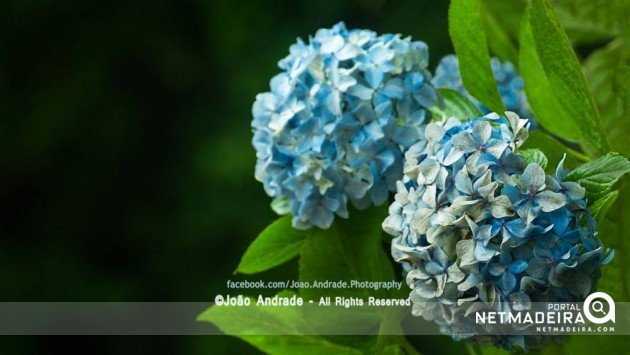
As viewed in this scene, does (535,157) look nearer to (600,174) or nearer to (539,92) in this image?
(600,174)

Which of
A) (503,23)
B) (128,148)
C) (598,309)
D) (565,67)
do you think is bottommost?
(598,309)

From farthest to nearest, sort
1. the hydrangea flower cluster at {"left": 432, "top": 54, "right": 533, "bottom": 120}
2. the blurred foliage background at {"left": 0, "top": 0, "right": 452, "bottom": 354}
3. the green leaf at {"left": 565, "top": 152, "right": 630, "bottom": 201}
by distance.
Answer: the blurred foliage background at {"left": 0, "top": 0, "right": 452, "bottom": 354} → the hydrangea flower cluster at {"left": 432, "top": 54, "right": 533, "bottom": 120} → the green leaf at {"left": 565, "top": 152, "right": 630, "bottom": 201}

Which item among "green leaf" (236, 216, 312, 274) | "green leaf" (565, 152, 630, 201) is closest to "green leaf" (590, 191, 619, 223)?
"green leaf" (565, 152, 630, 201)

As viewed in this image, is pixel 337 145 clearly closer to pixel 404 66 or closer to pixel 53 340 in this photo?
pixel 404 66

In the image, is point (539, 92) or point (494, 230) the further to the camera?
point (539, 92)

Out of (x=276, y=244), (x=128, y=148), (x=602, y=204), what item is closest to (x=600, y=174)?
(x=602, y=204)

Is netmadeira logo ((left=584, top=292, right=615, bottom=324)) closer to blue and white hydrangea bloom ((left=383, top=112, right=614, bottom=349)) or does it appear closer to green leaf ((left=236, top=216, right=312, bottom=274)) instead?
blue and white hydrangea bloom ((left=383, top=112, right=614, bottom=349))

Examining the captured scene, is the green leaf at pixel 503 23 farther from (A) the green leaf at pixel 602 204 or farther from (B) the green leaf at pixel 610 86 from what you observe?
(A) the green leaf at pixel 602 204

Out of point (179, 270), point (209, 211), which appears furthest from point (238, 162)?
point (179, 270)
